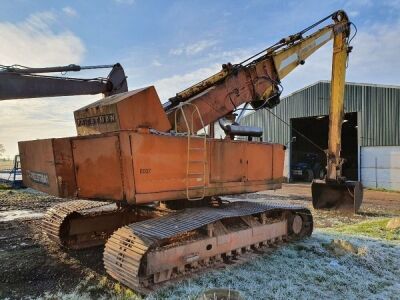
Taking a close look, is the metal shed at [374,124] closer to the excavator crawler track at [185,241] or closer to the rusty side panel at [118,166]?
the excavator crawler track at [185,241]

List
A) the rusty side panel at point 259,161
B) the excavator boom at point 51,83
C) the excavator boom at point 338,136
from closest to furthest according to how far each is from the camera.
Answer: the rusty side panel at point 259,161
the excavator boom at point 51,83
the excavator boom at point 338,136

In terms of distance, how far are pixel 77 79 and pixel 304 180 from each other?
18700mm

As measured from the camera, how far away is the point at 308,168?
25922 millimetres

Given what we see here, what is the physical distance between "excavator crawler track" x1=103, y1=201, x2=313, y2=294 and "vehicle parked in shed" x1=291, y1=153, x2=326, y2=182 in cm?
1909

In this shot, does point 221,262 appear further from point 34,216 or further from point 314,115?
point 314,115

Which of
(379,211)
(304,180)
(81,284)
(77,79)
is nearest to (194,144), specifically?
(81,284)

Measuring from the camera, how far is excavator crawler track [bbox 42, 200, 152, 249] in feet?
22.6

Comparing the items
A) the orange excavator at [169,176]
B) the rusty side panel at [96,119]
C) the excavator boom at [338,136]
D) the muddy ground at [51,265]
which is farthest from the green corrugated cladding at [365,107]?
the rusty side panel at [96,119]

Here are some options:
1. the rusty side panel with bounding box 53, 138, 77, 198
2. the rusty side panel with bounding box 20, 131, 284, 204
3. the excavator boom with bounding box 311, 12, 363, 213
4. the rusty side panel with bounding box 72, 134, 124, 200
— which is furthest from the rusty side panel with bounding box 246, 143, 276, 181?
the excavator boom with bounding box 311, 12, 363, 213

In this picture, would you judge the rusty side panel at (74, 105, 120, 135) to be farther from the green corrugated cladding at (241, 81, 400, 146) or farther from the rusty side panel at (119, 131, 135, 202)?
the green corrugated cladding at (241, 81, 400, 146)

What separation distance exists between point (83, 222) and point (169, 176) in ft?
8.59

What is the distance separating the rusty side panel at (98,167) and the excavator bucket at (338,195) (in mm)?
8279

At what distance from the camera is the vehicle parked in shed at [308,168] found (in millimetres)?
25719

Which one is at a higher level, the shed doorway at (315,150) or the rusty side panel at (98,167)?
the rusty side panel at (98,167)
